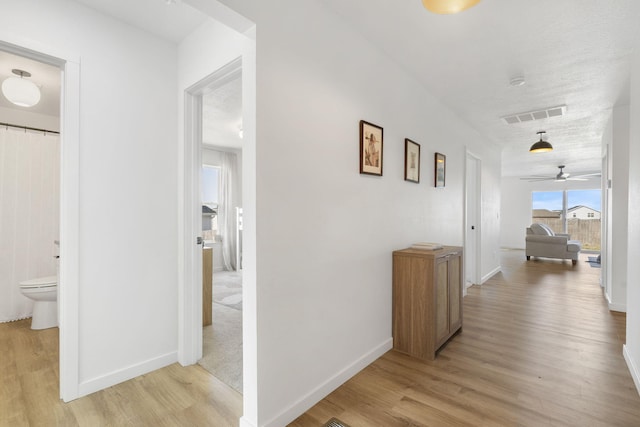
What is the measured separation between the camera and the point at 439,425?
65.7 inches

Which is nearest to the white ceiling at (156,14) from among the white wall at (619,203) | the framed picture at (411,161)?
the framed picture at (411,161)

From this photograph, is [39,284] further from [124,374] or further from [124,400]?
[124,400]

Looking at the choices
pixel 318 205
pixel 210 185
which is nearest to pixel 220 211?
pixel 210 185

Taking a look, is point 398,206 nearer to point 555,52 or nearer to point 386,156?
point 386,156

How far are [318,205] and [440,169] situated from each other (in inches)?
89.8

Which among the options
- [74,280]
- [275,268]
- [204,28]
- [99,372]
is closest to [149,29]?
[204,28]

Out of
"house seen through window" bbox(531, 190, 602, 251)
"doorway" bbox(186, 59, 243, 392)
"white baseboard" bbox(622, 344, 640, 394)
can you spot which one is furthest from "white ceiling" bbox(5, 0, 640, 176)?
"house seen through window" bbox(531, 190, 602, 251)

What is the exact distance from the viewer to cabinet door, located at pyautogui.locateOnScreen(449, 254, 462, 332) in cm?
277

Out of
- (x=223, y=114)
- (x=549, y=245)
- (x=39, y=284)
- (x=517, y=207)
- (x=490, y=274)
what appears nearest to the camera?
(x=39, y=284)

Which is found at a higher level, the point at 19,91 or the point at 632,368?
the point at 19,91

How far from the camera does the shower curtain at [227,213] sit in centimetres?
615

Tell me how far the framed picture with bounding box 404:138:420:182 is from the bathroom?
3634 millimetres

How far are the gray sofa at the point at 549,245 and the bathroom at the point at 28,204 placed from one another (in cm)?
946

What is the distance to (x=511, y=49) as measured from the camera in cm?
242
